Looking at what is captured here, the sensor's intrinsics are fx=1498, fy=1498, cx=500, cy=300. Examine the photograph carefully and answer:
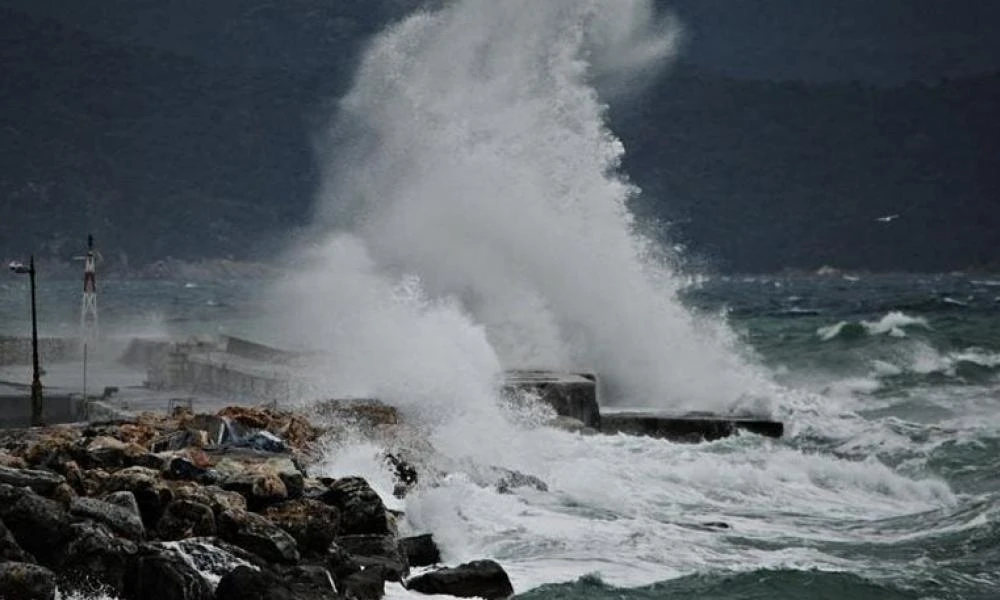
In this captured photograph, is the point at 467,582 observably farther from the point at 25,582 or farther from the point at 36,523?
the point at 25,582

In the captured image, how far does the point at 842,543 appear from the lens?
14.7 metres

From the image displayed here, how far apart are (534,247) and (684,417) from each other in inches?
386

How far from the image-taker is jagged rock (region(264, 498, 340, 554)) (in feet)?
39.4

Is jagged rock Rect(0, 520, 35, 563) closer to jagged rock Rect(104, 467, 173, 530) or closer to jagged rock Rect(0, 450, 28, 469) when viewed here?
jagged rock Rect(104, 467, 173, 530)

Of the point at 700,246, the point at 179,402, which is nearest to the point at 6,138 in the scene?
the point at 700,246

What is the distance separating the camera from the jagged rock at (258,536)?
11.5 metres

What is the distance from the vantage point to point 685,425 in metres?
21.9

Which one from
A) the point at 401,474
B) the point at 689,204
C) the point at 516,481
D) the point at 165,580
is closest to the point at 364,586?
the point at 165,580

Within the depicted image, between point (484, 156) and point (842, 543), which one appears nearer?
point (842, 543)

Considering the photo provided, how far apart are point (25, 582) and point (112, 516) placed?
132cm

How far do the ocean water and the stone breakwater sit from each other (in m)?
0.57

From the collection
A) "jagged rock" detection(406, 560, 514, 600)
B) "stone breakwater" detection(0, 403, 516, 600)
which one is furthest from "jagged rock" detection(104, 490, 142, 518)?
"jagged rock" detection(406, 560, 514, 600)

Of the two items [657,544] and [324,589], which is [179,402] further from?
[324,589]

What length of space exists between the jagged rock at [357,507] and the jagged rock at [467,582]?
90 centimetres
